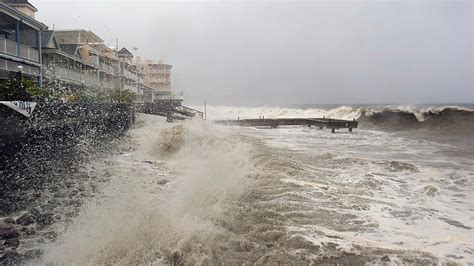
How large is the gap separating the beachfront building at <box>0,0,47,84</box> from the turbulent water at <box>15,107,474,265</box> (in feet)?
33.0

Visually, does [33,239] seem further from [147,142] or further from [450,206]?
[147,142]

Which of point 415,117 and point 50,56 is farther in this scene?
point 415,117

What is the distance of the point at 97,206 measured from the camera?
26.5 ft

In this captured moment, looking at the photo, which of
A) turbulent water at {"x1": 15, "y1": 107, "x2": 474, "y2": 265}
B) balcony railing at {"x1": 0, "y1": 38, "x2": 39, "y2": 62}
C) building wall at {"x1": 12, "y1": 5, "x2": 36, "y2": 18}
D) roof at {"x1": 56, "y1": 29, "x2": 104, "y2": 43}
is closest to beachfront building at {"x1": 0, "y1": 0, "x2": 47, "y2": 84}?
balcony railing at {"x1": 0, "y1": 38, "x2": 39, "y2": 62}

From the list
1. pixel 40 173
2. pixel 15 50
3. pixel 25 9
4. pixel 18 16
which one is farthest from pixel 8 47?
pixel 25 9

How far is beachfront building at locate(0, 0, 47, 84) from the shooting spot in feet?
62.5

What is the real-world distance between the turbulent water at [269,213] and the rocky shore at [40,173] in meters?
0.45

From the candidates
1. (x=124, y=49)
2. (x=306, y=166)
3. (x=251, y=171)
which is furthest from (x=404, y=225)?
(x=124, y=49)

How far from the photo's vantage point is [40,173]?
1114cm

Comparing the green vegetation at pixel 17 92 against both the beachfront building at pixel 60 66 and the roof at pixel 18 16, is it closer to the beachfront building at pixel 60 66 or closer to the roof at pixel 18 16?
the roof at pixel 18 16

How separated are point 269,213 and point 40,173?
794 cm

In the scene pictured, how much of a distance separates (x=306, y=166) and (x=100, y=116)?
13.1m

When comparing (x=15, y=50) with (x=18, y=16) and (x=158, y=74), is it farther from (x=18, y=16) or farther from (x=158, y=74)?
(x=158, y=74)

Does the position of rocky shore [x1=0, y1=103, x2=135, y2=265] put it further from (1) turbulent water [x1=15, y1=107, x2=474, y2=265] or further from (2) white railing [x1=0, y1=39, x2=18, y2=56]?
(2) white railing [x1=0, y1=39, x2=18, y2=56]
